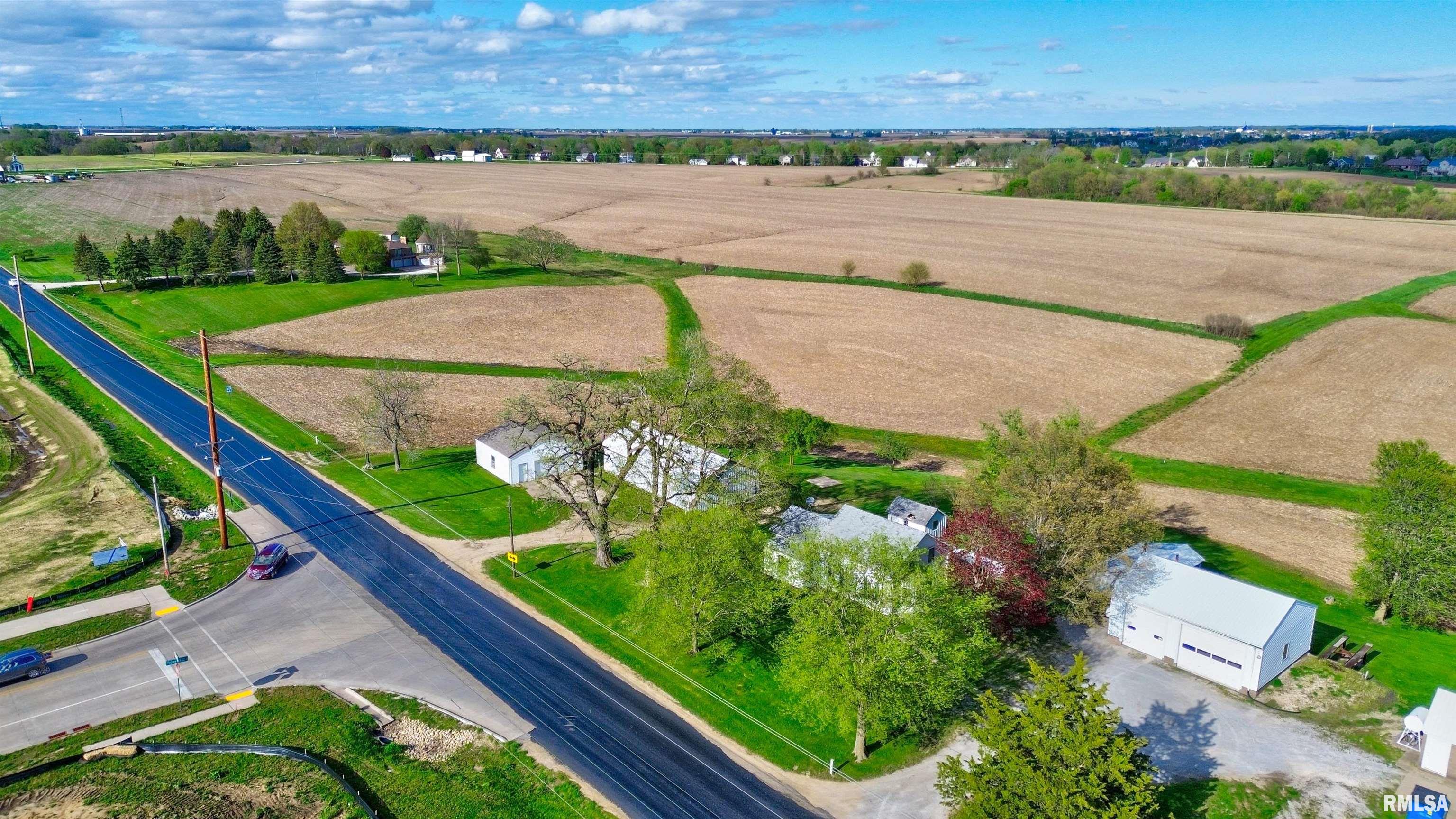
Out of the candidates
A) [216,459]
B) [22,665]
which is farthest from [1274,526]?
[22,665]

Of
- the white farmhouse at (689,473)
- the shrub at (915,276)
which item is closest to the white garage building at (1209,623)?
the white farmhouse at (689,473)

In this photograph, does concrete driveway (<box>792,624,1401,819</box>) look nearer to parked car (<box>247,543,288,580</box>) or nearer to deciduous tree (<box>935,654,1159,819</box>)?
deciduous tree (<box>935,654,1159,819</box>)

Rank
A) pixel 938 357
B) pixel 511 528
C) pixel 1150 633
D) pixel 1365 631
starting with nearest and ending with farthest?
pixel 1150 633
pixel 1365 631
pixel 511 528
pixel 938 357

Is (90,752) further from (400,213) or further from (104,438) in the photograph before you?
(400,213)

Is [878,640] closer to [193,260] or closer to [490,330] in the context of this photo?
[490,330]

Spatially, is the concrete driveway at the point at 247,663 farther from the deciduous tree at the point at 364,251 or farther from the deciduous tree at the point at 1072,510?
the deciduous tree at the point at 364,251
